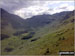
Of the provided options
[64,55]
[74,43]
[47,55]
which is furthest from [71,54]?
[74,43]

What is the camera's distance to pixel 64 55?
884 inches

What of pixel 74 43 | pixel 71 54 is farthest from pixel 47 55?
pixel 71 54

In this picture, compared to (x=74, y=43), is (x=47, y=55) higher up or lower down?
lower down

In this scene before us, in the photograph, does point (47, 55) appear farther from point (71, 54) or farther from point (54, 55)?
point (71, 54)

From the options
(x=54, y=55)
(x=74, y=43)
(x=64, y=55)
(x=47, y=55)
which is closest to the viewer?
(x=64, y=55)

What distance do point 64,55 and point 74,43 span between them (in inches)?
2070

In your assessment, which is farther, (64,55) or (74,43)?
(74,43)

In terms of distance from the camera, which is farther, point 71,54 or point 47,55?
point 47,55

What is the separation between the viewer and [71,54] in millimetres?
23516

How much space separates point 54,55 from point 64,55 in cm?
4051

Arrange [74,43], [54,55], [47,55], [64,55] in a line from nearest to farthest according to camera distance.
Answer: [64,55] < [54,55] < [47,55] < [74,43]

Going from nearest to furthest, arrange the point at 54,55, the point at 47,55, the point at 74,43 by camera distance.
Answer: the point at 54,55 < the point at 47,55 < the point at 74,43

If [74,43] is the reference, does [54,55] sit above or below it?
below

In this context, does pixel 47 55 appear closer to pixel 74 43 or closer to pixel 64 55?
pixel 74 43
